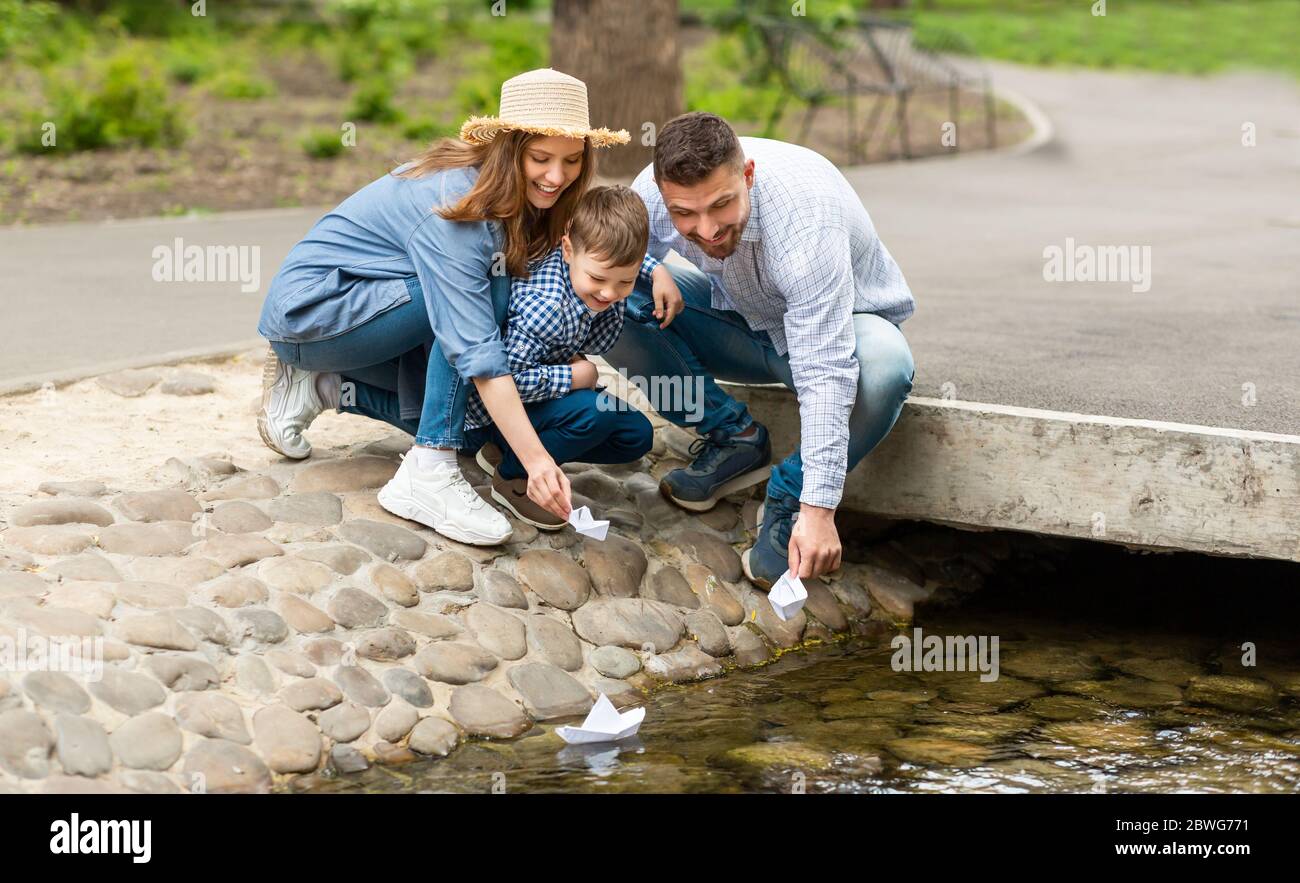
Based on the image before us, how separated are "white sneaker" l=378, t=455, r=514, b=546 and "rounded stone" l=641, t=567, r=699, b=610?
1.96 ft

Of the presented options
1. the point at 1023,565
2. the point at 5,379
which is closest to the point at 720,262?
the point at 1023,565

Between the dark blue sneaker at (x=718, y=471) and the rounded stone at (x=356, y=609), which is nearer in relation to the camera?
the rounded stone at (x=356, y=609)

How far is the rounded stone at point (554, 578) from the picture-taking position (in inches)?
188

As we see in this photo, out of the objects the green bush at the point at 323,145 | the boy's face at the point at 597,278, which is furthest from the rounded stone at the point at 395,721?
the green bush at the point at 323,145

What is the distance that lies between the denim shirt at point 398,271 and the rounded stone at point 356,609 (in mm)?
703

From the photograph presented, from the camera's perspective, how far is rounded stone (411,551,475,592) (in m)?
4.60

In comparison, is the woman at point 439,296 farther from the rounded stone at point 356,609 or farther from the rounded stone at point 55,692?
the rounded stone at point 55,692

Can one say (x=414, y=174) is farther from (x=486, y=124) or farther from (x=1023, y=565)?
(x=1023, y=565)

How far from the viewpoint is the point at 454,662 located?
14.3 feet

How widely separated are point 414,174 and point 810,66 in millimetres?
11085

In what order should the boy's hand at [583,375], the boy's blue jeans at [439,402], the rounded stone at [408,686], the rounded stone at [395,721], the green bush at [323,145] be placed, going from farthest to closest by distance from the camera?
the green bush at [323,145] → the boy's hand at [583,375] → the boy's blue jeans at [439,402] → the rounded stone at [408,686] → the rounded stone at [395,721]

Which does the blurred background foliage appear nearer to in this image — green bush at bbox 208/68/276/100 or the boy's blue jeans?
green bush at bbox 208/68/276/100

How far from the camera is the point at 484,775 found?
3975mm
